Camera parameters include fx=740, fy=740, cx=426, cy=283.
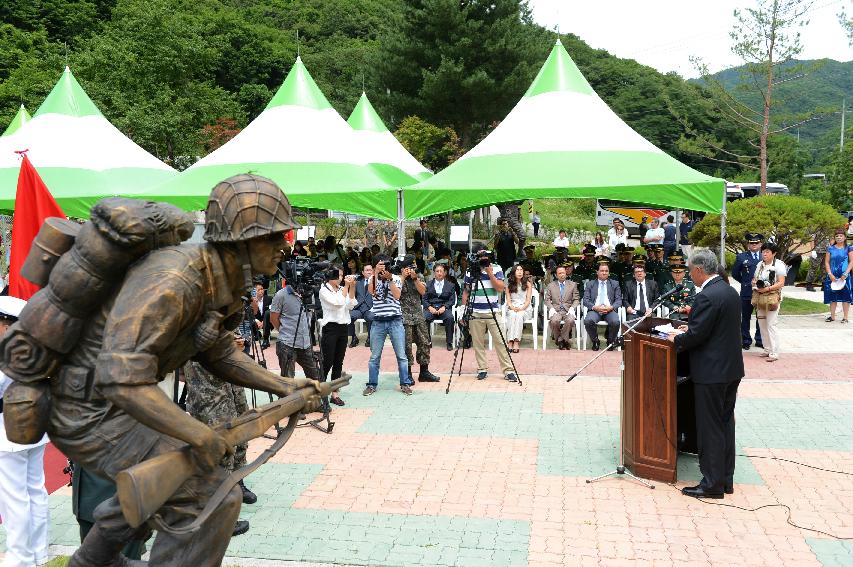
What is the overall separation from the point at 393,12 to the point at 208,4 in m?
28.6

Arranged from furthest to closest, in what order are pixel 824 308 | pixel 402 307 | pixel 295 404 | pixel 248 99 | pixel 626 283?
1. pixel 248 99
2. pixel 824 308
3. pixel 626 283
4. pixel 402 307
5. pixel 295 404

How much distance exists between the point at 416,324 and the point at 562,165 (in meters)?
3.87

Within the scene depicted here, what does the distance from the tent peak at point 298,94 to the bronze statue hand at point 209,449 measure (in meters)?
11.9

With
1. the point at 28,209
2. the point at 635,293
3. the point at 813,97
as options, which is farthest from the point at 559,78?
the point at 813,97

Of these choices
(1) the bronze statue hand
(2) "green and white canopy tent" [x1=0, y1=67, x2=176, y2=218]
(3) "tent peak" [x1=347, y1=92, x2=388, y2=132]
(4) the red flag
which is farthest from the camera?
(3) "tent peak" [x1=347, y1=92, x2=388, y2=132]

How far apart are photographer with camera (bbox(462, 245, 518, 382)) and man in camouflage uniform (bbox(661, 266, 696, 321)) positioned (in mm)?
2283

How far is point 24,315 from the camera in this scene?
10.0 feet

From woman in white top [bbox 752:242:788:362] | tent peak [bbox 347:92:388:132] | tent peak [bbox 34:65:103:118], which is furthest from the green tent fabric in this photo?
tent peak [bbox 34:65:103:118]

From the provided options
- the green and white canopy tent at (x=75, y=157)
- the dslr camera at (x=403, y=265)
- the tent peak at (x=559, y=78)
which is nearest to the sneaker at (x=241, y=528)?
the dslr camera at (x=403, y=265)

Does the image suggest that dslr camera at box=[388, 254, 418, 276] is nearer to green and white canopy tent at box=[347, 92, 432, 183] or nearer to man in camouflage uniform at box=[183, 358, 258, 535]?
man in camouflage uniform at box=[183, 358, 258, 535]

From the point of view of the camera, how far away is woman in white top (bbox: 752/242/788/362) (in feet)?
36.1

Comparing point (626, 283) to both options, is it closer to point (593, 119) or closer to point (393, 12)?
point (593, 119)

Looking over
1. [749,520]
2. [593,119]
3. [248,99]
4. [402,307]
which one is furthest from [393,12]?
[749,520]

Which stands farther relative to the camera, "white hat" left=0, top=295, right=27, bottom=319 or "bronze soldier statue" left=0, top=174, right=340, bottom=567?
"white hat" left=0, top=295, right=27, bottom=319
